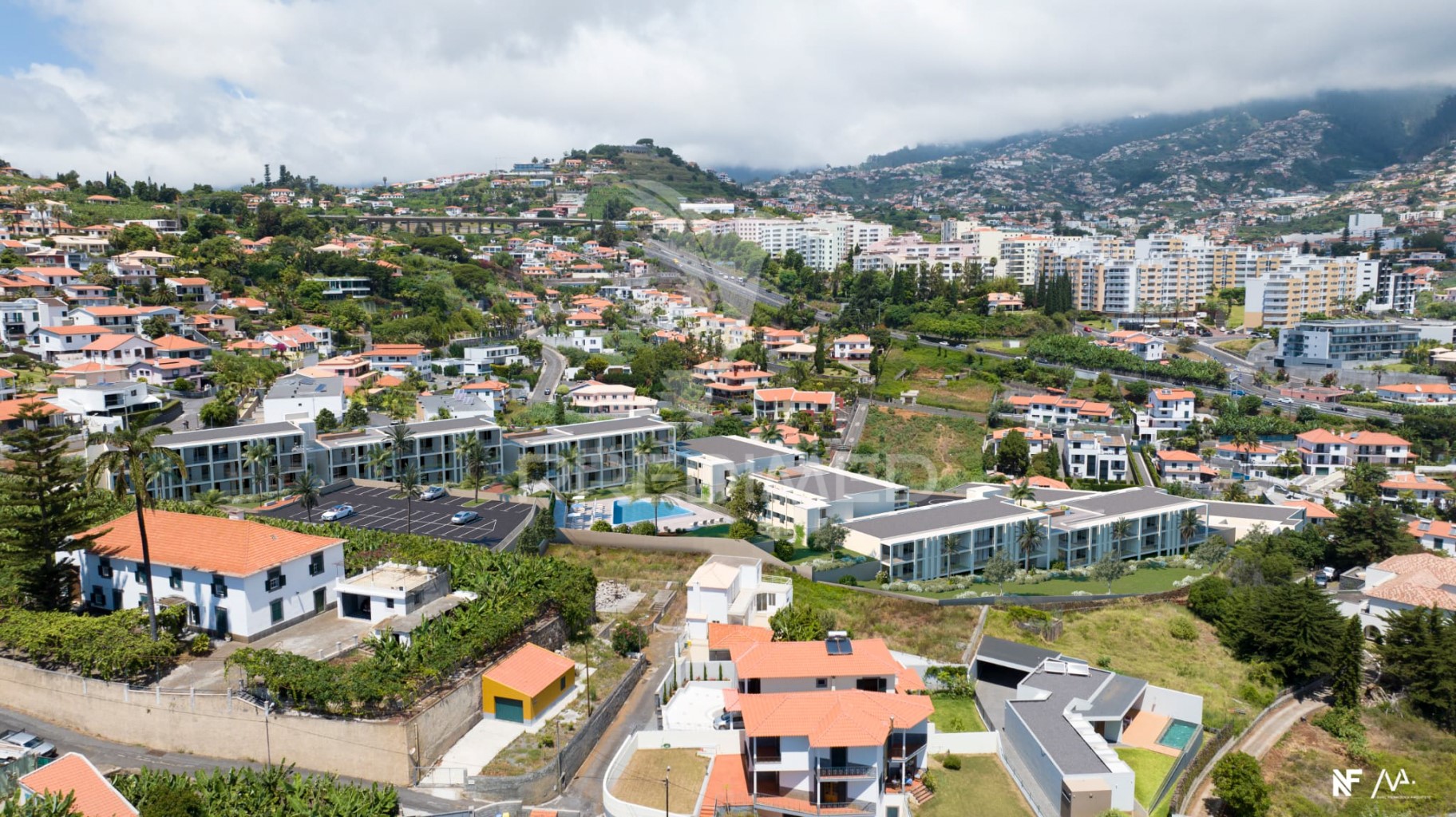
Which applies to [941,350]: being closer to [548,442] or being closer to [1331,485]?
[1331,485]

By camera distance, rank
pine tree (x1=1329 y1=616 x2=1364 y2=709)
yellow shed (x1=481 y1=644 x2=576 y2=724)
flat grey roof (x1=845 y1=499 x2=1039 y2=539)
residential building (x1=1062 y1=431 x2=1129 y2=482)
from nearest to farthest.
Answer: yellow shed (x1=481 y1=644 x2=576 y2=724)
pine tree (x1=1329 y1=616 x2=1364 y2=709)
flat grey roof (x1=845 y1=499 x2=1039 y2=539)
residential building (x1=1062 y1=431 x2=1129 y2=482)

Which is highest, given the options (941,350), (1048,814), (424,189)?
(424,189)

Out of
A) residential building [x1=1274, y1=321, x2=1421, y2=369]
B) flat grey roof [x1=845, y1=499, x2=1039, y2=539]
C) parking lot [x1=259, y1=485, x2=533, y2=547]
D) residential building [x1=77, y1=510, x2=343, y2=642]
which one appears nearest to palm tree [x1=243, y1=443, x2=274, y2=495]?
parking lot [x1=259, y1=485, x2=533, y2=547]

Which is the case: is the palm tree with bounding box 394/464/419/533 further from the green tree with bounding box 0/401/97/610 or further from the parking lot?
the green tree with bounding box 0/401/97/610

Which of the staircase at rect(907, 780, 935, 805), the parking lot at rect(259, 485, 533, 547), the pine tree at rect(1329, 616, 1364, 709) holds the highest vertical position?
the parking lot at rect(259, 485, 533, 547)

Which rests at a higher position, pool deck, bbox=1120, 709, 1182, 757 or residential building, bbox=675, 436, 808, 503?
residential building, bbox=675, 436, 808, 503

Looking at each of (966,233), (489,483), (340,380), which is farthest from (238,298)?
(966,233)

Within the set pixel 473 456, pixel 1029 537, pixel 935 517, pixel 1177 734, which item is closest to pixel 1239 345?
pixel 1029 537
